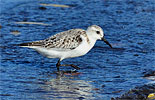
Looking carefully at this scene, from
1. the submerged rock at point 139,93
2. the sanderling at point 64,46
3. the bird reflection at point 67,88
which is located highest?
the sanderling at point 64,46

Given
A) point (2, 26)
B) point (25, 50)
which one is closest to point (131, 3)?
point (2, 26)

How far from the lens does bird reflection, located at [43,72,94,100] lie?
666cm

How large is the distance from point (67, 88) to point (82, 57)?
8.24 ft

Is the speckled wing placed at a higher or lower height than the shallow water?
higher

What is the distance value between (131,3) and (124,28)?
3473mm

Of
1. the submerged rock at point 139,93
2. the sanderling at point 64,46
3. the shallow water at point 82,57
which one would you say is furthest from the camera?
the sanderling at point 64,46

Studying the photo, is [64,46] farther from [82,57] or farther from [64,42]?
[82,57]

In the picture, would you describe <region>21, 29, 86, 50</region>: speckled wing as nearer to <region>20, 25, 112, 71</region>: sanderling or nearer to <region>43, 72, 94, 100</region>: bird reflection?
<region>20, 25, 112, 71</region>: sanderling

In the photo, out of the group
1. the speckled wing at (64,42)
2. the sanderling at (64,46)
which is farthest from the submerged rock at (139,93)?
the speckled wing at (64,42)

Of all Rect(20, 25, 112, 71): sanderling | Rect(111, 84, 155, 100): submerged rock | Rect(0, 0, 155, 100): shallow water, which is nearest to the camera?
Rect(111, 84, 155, 100): submerged rock

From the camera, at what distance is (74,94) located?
680 centimetres

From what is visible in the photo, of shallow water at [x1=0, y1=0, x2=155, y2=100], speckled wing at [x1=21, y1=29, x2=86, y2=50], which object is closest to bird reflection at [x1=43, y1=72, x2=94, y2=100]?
shallow water at [x1=0, y1=0, x2=155, y2=100]

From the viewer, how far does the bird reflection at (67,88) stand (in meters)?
6.66

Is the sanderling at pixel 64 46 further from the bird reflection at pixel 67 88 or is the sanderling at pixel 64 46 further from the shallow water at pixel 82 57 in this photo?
the bird reflection at pixel 67 88
